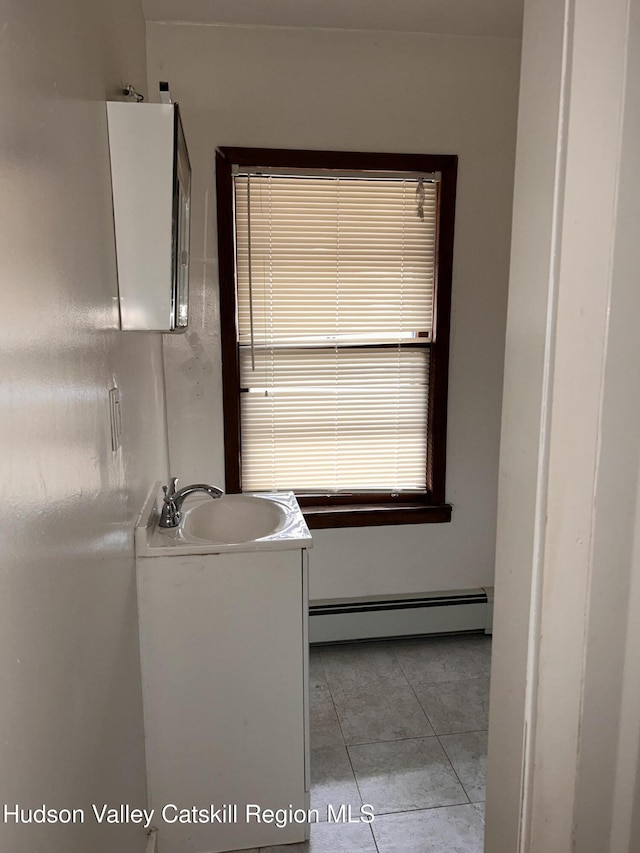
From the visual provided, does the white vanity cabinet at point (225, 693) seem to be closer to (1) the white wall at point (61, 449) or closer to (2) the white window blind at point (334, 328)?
(1) the white wall at point (61, 449)

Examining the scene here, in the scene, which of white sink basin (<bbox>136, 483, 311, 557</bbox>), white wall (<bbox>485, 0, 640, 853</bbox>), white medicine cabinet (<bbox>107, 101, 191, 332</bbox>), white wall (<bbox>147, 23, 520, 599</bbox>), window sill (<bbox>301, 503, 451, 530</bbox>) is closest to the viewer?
white wall (<bbox>485, 0, 640, 853</bbox>)

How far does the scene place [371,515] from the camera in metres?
2.93

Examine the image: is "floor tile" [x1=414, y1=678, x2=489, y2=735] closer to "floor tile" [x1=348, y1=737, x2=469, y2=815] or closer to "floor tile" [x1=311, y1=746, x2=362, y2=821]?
"floor tile" [x1=348, y1=737, x2=469, y2=815]

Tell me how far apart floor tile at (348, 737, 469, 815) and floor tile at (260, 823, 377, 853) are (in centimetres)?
10

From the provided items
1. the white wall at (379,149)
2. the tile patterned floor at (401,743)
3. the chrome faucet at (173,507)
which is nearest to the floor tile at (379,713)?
the tile patterned floor at (401,743)

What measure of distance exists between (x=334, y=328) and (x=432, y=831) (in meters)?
1.94

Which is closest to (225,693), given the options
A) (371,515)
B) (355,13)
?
(371,515)

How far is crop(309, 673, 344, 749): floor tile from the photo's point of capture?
233 centimetres

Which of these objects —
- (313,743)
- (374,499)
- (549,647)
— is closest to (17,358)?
(549,647)

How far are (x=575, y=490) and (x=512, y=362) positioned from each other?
210 mm

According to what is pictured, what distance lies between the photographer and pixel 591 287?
0.80 metres

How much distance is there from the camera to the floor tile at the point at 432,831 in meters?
1.84

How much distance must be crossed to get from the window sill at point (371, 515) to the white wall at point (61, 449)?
4.42 feet

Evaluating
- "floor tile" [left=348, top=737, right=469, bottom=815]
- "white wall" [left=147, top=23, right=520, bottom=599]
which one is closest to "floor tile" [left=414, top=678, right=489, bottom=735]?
"floor tile" [left=348, top=737, right=469, bottom=815]
